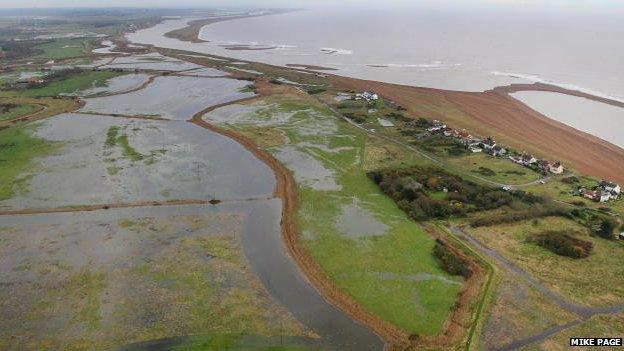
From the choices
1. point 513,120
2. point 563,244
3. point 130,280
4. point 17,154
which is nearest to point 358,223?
point 563,244

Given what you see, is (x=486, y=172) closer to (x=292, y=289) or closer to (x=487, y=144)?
(x=487, y=144)

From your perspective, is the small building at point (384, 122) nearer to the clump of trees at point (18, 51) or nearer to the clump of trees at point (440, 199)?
the clump of trees at point (440, 199)

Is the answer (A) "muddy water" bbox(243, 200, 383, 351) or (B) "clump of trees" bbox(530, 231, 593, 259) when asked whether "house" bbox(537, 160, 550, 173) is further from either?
(A) "muddy water" bbox(243, 200, 383, 351)

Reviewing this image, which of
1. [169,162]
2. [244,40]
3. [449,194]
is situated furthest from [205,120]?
[244,40]

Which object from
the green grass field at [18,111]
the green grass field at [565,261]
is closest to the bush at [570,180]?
the green grass field at [565,261]

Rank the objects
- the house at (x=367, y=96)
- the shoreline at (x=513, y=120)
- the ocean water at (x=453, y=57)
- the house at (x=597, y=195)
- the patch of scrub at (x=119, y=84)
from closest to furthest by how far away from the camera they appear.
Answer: the house at (x=597, y=195) → the shoreline at (x=513, y=120) → the house at (x=367, y=96) → the patch of scrub at (x=119, y=84) → the ocean water at (x=453, y=57)

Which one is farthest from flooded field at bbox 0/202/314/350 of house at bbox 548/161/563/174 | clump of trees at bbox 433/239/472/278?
house at bbox 548/161/563/174

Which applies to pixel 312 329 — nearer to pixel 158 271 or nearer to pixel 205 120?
pixel 158 271
